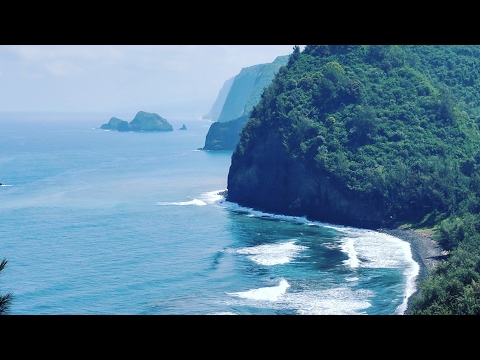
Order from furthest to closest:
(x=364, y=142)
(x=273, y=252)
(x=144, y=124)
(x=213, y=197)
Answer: (x=144, y=124)
(x=213, y=197)
(x=364, y=142)
(x=273, y=252)

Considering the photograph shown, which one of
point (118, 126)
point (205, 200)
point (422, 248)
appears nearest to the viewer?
point (422, 248)

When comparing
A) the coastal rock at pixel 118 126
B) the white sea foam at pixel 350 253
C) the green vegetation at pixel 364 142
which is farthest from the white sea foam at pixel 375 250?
the coastal rock at pixel 118 126

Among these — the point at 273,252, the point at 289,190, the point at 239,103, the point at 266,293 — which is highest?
the point at 239,103

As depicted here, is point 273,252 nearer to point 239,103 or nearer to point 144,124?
point 144,124

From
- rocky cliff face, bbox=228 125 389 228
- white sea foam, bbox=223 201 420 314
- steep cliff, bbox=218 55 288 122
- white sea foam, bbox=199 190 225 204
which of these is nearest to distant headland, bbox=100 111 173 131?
steep cliff, bbox=218 55 288 122

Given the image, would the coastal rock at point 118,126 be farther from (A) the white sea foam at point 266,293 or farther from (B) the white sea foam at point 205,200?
(A) the white sea foam at point 266,293

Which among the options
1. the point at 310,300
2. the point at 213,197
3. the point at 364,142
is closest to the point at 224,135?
the point at 213,197

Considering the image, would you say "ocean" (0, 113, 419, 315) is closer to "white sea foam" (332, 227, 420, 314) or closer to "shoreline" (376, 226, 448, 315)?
"white sea foam" (332, 227, 420, 314)
